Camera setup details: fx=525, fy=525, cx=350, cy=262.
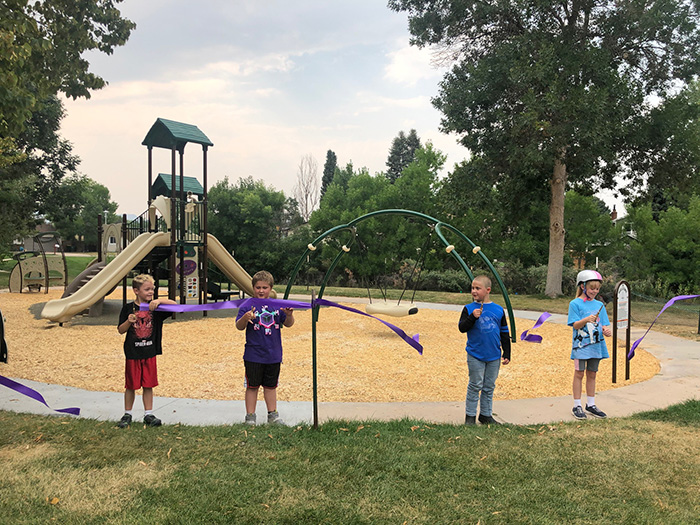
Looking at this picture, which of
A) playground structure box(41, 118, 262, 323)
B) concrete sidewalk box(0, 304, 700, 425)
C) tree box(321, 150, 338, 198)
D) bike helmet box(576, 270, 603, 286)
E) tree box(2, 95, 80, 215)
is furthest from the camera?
tree box(321, 150, 338, 198)

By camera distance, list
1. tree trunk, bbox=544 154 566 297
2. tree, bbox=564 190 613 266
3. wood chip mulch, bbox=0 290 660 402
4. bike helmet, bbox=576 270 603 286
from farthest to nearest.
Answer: tree, bbox=564 190 613 266, tree trunk, bbox=544 154 566 297, wood chip mulch, bbox=0 290 660 402, bike helmet, bbox=576 270 603 286

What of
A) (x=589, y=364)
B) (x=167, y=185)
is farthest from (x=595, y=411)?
(x=167, y=185)

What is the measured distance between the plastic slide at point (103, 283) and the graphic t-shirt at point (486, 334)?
30.1 ft

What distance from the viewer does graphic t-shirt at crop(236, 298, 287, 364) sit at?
14.9 feet

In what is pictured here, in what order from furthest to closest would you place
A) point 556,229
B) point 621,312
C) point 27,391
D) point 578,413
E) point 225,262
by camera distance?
point 556,229 → point 225,262 → point 621,312 → point 578,413 → point 27,391

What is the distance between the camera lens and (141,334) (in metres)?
4.64

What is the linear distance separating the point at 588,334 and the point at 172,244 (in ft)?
34.0

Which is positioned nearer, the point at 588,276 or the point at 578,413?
the point at 578,413

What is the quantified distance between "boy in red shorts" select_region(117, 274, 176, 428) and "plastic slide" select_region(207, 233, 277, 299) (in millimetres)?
9420

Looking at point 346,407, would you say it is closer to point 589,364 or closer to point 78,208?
point 589,364

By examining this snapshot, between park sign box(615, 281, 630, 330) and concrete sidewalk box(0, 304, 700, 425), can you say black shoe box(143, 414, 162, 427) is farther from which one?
park sign box(615, 281, 630, 330)

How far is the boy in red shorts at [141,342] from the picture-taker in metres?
4.62

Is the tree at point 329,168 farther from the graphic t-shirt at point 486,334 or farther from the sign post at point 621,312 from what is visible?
the graphic t-shirt at point 486,334

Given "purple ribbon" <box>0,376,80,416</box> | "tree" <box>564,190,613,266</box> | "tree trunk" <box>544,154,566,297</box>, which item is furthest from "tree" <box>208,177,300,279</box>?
"purple ribbon" <box>0,376,80,416</box>
